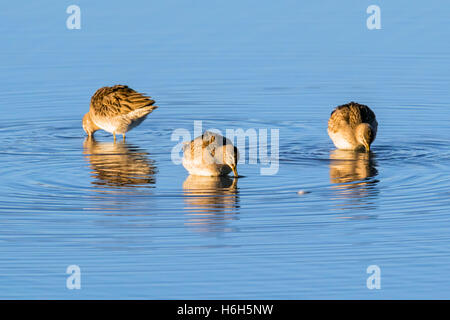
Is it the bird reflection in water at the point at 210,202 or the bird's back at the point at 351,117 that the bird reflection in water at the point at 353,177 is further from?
the bird reflection in water at the point at 210,202

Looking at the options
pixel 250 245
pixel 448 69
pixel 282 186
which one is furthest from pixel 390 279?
pixel 448 69

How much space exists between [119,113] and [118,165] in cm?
287

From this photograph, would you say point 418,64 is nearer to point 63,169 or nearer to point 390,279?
point 63,169

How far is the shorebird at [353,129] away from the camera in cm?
1919

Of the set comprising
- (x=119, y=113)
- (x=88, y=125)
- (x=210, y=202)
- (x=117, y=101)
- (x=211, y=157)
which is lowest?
(x=210, y=202)

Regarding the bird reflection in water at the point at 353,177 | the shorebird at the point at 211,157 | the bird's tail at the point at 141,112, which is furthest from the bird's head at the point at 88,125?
the bird reflection in water at the point at 353,177

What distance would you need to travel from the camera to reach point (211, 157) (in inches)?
670

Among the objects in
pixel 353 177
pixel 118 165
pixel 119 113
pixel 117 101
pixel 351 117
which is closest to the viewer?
pixel 353 177

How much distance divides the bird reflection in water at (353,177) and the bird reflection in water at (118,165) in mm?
2891

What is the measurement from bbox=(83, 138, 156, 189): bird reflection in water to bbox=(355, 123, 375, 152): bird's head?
3.70 m

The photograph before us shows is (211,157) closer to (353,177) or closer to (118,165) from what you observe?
(118,165)

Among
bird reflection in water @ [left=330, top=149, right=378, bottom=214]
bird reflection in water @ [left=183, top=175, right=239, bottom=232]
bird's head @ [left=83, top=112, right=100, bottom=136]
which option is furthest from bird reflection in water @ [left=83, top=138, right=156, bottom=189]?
bird reflection in water @ [left=330, top=149, right=378, bottom=214]

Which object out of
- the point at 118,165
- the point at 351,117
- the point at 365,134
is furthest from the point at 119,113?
the point at 365,134

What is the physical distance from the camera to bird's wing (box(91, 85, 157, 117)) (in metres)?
21.1
